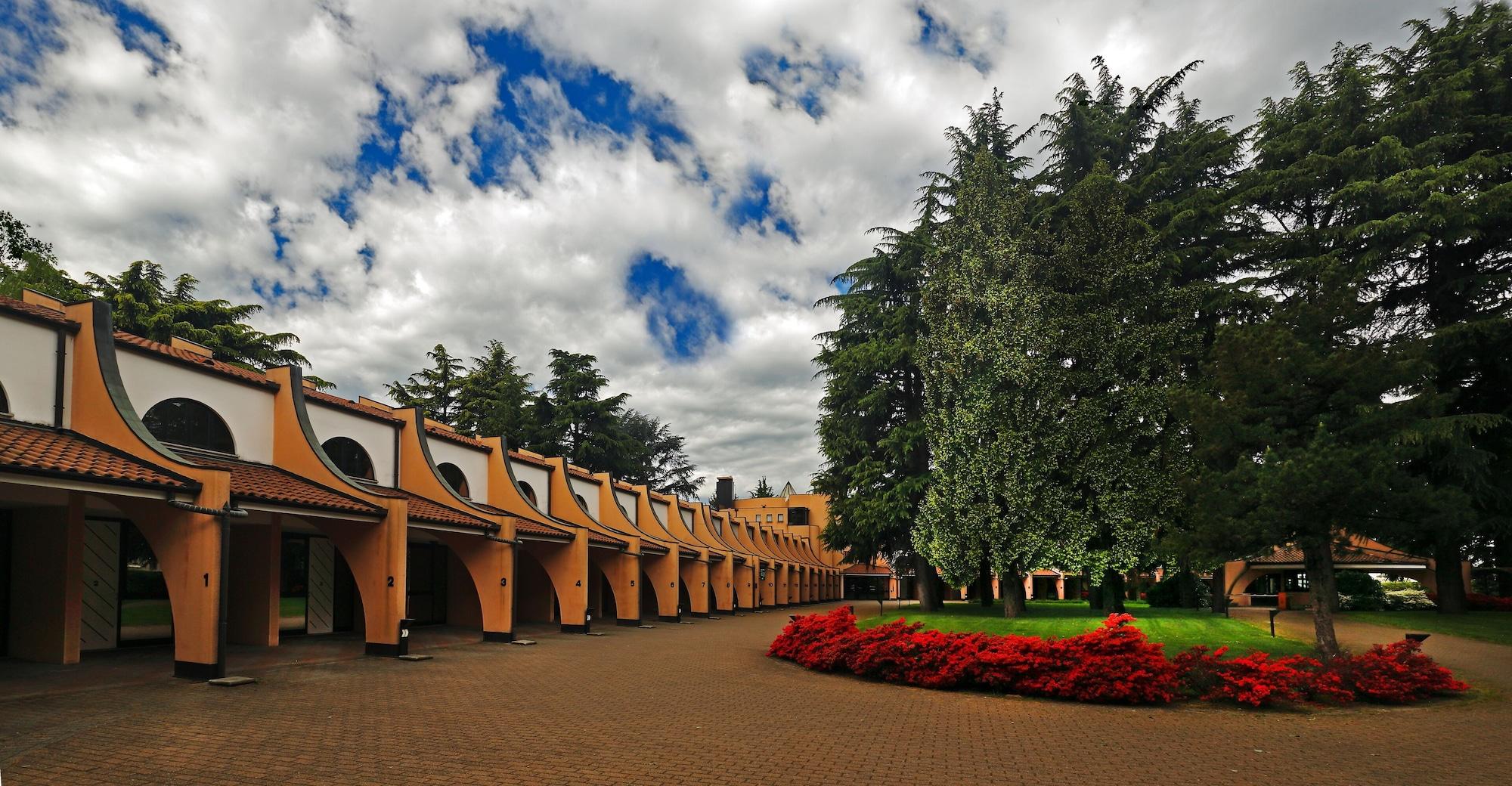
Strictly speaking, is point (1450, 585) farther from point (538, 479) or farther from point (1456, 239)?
point (538, 479)

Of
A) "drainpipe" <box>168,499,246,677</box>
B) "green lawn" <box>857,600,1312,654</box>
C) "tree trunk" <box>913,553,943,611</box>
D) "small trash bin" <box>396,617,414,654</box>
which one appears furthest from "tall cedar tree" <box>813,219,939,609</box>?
"drainpipe" <box>168,499,246,677</box>

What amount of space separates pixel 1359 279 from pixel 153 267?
44858 mm

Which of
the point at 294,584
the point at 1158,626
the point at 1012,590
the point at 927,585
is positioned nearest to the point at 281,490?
the point at 294,584

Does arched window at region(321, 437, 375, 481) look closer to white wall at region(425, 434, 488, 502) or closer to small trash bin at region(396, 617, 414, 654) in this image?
white wall at region(425, 434, 488, 502)

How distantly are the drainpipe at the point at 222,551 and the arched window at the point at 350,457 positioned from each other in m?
6.83

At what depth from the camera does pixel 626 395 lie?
51.0 meters

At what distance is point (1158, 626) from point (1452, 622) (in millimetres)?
10334

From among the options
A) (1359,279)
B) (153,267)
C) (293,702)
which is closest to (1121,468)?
(1359,279)

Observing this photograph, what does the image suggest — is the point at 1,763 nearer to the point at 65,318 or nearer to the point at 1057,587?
the point at 65,318

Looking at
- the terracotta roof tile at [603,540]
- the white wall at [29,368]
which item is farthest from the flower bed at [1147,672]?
the white wall at [29,368]

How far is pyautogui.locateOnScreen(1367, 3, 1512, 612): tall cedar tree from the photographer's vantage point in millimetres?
21625

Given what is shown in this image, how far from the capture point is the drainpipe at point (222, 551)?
11.7 m

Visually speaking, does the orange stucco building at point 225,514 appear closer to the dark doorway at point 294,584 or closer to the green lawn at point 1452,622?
the dark doorway at point 294,584

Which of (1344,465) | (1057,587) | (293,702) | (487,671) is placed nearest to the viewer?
(293,702)
